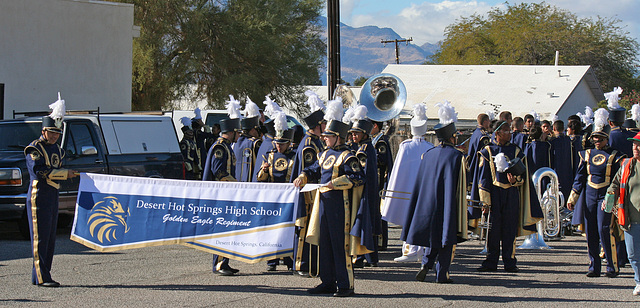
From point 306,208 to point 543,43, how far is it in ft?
154

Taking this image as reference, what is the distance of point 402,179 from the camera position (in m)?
9.86

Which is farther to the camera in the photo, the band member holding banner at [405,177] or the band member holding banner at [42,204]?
the band member holding banner at [405,177]

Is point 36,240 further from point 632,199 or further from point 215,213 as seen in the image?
point 632,199

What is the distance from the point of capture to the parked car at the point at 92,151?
451 inches

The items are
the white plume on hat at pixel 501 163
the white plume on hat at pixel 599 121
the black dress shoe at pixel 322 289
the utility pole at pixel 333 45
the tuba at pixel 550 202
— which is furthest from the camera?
the utility pole at pixel 333 45

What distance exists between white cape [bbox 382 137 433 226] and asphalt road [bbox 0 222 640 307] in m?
0.78

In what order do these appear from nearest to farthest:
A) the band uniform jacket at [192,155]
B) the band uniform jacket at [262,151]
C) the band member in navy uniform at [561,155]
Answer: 1. the band uniform jacket at [262,151]
2. the band member in navy uniform at [561,155]
3. the band uniform jacket at [192,155]

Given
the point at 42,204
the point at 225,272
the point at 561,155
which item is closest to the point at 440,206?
the point at 225,272

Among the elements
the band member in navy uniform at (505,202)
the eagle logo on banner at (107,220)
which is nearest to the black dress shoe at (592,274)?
the band member in navy uniform at (505,202)

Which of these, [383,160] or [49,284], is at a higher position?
[383,160]

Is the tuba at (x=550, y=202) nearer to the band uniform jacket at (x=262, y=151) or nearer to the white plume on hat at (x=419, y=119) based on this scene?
the white plume on hat at (x=419, y=119)

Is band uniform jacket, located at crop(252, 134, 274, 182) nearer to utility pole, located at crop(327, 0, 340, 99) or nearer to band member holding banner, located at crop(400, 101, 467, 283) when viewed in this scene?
band member holding banner, located at crop(400, 101, 467, 283)

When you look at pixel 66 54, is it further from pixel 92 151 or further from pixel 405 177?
pixel 405 177

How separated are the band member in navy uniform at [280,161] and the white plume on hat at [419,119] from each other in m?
1.75
